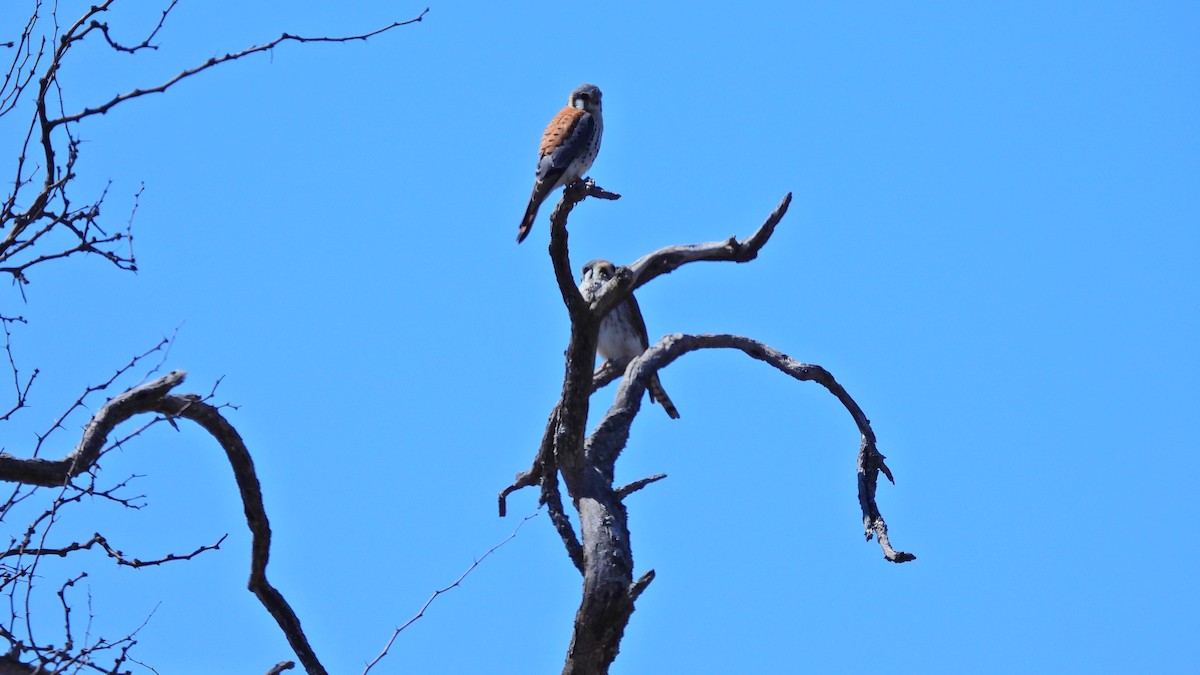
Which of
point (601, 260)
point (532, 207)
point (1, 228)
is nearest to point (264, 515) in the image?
point (1, 228)

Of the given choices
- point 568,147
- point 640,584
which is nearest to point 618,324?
point 568,147

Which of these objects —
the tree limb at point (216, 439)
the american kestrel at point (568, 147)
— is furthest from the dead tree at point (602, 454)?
the american kestrel at point (568, 147)

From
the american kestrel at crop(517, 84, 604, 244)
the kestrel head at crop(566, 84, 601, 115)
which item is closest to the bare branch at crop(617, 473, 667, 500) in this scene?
the american kestrel at crop(517, 84, 604, 244)

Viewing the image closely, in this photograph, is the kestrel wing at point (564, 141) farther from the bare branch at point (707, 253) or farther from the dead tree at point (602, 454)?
the bare branch at point (707, 253)

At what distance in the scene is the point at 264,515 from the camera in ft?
13.7

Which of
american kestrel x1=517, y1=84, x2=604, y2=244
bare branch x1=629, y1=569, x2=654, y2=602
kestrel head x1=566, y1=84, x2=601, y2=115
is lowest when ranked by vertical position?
bare branch x1=629, y1=569, x2=654, y2=602

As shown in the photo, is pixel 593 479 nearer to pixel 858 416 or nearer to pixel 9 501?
pixel 858 416

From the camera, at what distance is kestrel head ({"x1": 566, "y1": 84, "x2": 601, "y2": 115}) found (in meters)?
7.37

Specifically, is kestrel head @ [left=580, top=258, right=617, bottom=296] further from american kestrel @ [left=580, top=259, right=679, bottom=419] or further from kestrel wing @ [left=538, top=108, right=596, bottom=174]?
kestrel wing @ [left=538, top=108, right=596, bottom=174]

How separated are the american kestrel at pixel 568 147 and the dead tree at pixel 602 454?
1.89 meters

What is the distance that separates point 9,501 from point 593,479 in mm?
1613

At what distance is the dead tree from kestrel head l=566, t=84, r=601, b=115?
301 centimetres

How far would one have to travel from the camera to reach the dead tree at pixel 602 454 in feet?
12.0

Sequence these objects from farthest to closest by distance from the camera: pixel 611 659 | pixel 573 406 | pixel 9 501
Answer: pixel 573 406, pixel 611 659, pixel 9 501
